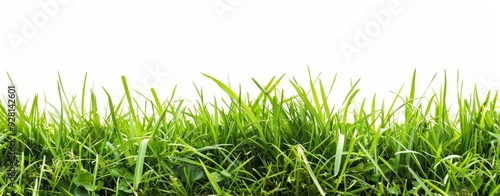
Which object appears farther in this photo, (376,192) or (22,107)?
(22,107)

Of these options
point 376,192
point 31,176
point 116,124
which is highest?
point 116,124

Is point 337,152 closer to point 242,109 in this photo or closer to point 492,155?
point 242,109

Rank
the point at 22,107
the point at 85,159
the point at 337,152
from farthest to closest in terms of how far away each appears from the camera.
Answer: the point at 22,107
the point at 85,159
the point at 337,152

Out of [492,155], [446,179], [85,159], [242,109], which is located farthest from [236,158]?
[492,155]

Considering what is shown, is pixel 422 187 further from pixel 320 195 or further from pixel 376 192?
pixel 320 195

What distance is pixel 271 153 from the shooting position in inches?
84.4

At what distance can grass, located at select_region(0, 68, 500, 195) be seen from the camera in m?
2.06

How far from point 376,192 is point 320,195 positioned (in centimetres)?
19

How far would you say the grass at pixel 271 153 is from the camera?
206cm

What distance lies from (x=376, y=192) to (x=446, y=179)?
0.23 m

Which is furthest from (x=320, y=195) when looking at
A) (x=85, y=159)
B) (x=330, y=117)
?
(x=85, y=159)

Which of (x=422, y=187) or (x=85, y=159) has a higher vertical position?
(x=85, y=159)

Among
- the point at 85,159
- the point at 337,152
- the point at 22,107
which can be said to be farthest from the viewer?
the point at 22,107

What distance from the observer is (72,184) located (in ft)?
7.04
